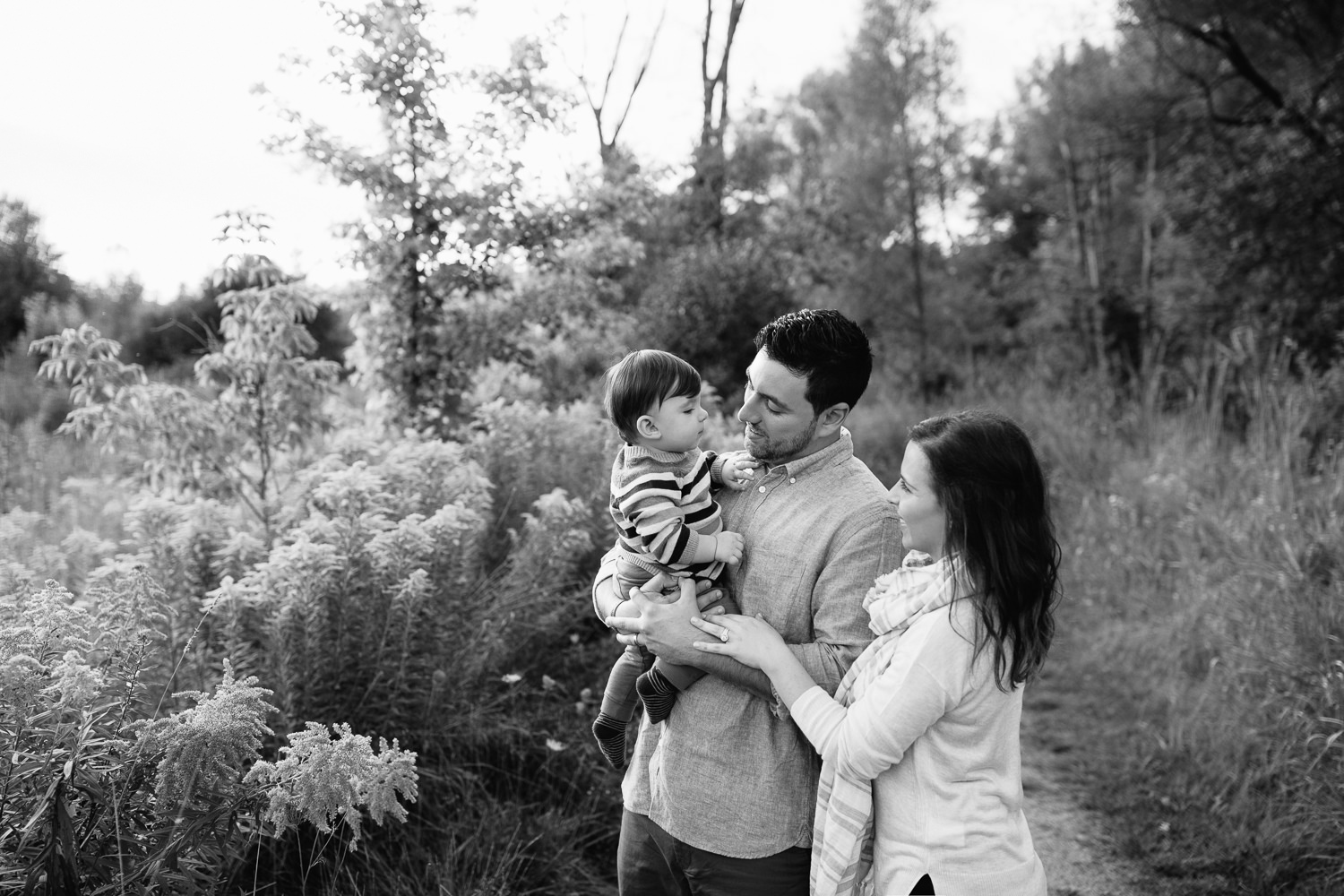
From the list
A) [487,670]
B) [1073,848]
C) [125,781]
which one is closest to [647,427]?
[125,781]

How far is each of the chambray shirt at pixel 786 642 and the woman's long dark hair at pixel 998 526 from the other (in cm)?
26

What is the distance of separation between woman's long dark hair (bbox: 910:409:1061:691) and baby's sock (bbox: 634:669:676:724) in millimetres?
744

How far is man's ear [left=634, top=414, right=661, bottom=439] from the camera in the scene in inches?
93.8

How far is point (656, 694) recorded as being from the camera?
2.27m

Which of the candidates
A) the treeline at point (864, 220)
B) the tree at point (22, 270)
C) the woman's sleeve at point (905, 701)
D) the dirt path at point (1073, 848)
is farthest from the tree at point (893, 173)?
the tree at point (22, 270)

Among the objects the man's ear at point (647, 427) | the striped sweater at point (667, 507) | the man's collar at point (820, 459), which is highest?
the man's ear at point (647, 427)

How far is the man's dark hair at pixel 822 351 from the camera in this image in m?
2.08

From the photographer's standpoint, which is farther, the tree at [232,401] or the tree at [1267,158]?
the tree at [1267,158]

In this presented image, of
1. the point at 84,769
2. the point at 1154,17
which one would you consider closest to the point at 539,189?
the point at 84,769

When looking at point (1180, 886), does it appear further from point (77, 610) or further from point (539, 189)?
point (539, 189)

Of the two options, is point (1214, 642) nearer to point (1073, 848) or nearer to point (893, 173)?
point (1073, 848)

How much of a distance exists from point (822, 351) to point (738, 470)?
1.26 feet

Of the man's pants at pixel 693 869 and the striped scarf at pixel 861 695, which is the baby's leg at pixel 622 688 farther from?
the striped scarf at pixel 861 695

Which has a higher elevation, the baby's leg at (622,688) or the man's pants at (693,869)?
the baby's leg at (622,688)
